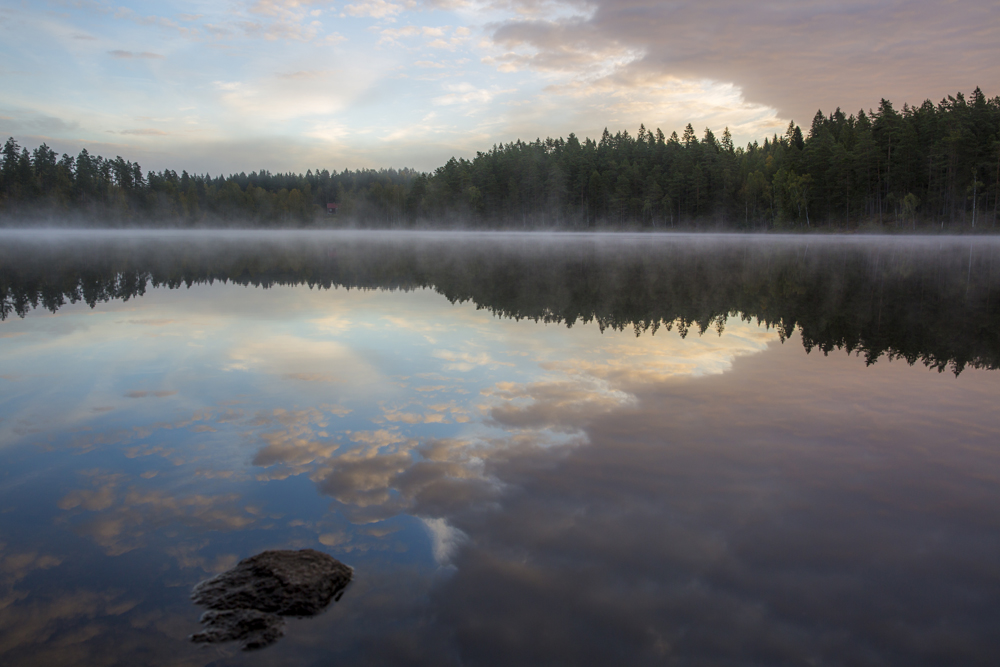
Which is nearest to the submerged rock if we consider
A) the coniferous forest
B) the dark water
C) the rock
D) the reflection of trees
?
the rock

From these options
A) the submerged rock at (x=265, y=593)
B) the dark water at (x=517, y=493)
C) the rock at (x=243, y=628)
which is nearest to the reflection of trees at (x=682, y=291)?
the dark water at (x=517, y=493)

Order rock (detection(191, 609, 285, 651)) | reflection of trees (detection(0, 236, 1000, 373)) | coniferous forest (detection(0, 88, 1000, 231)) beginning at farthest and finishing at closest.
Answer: coniferous forest (detection(0, 88, 1000, 231)) → reflection of trees (detection(0, 236, 1000, 373)) → rock (detection(191, 609, 285, 651))

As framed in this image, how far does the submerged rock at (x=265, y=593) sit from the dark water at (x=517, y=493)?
0.12 metres

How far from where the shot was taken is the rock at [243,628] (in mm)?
3420

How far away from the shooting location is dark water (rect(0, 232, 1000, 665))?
346 centimetres

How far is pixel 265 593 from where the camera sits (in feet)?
12.1

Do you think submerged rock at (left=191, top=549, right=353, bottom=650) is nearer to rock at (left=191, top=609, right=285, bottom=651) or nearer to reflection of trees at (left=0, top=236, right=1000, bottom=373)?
rock at (left=191, top=609, right=285, bottom=651)

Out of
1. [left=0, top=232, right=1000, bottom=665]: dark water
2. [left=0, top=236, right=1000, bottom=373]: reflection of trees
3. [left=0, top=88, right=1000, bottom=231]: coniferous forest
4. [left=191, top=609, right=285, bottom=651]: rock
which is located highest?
[left=0, top=88, right=1000, bottom=231]: coniferous forest

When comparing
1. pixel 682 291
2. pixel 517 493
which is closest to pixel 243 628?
pixel 517 493

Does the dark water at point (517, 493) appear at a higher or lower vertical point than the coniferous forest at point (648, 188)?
lower

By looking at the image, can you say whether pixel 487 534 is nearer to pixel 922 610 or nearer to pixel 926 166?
pixel 922 610

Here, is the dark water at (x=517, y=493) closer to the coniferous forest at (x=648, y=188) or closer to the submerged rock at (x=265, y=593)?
the submerged rock at (x=265, y=593)

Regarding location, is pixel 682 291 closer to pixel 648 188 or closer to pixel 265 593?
pixel 265 593

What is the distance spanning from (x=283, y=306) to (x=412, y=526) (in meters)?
13.8
